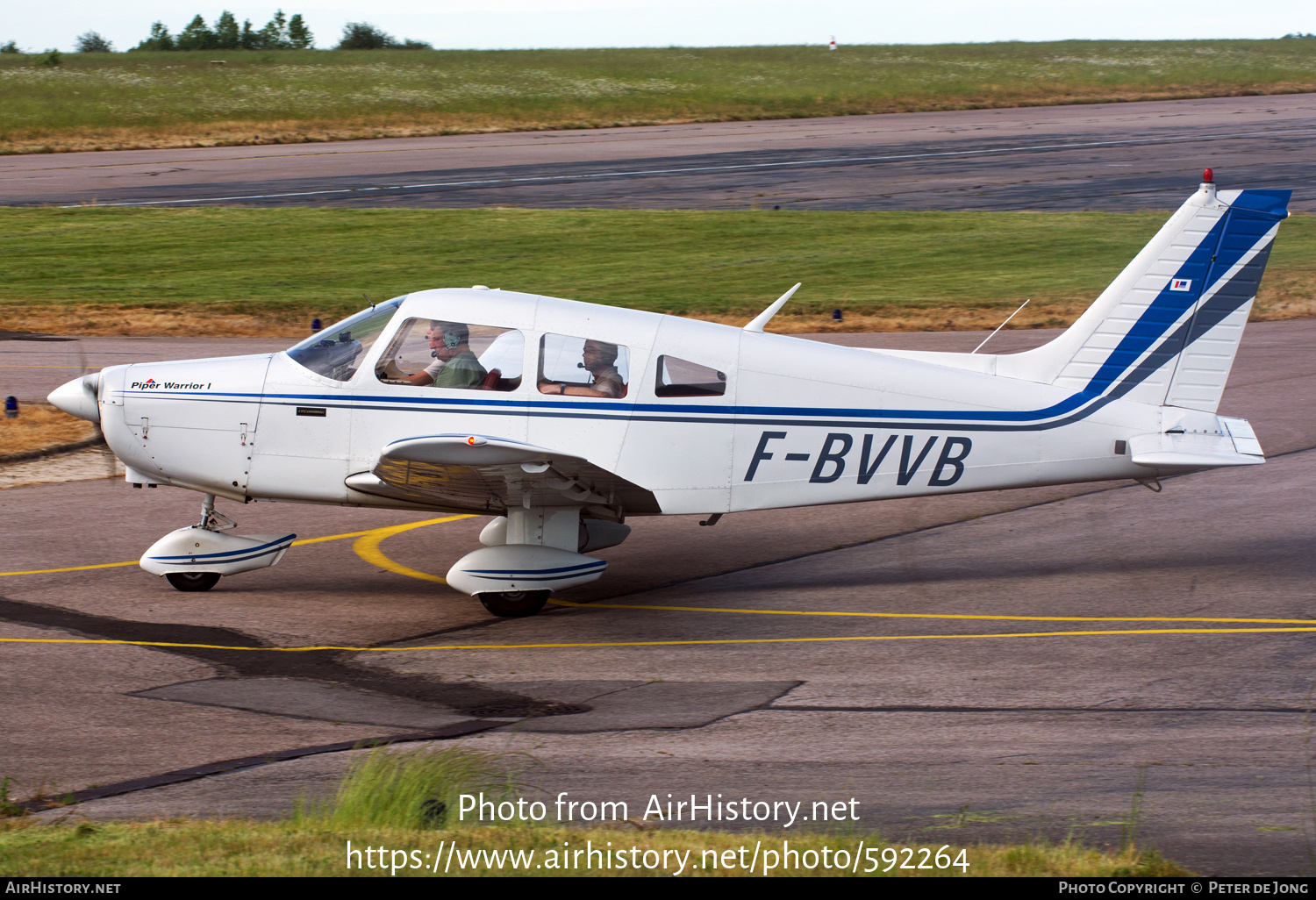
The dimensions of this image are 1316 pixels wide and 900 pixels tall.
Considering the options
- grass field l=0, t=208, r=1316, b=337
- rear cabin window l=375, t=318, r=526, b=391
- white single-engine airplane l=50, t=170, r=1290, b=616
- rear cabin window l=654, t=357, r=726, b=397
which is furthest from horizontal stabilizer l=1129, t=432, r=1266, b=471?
grass field l=0, t=208, r=1316, b=337

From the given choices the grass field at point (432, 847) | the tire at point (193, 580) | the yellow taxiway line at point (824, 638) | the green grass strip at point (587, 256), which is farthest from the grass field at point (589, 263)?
the grass field at point (432, 847)

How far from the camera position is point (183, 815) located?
648cm

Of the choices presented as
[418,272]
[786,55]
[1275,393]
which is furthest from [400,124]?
[1275,393]

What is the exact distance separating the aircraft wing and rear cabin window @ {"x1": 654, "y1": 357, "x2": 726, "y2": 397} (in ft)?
2.74

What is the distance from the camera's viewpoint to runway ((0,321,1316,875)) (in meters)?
6.97

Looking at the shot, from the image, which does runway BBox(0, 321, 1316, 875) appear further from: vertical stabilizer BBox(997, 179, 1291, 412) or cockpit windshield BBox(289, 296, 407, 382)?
cockpit windshield BBox(289, 296, 407, 382)

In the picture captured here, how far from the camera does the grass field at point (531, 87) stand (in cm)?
5466

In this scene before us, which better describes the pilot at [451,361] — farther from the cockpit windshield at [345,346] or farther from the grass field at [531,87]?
the grass field at [531,87]

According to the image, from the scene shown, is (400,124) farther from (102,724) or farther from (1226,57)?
(1226,57)

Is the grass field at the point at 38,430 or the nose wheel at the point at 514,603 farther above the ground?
the nose wheel at the point at 514,603

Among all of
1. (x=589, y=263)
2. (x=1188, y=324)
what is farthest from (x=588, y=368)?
(x=589, y=263)

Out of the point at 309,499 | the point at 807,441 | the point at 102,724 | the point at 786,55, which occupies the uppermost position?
the point at 786,55

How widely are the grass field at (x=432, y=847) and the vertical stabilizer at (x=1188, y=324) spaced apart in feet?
17.8

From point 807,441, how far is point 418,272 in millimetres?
18484
